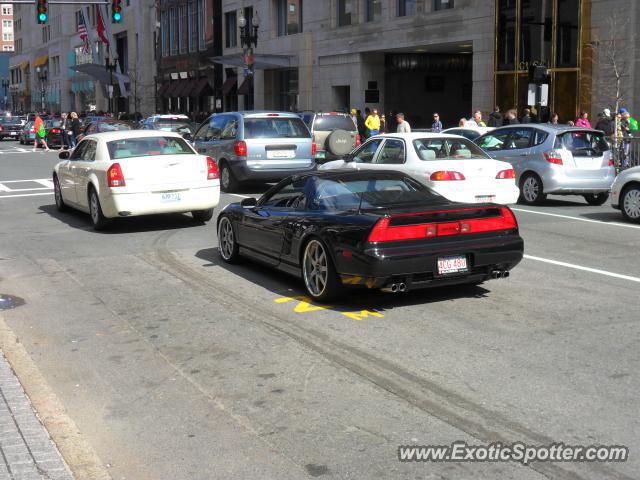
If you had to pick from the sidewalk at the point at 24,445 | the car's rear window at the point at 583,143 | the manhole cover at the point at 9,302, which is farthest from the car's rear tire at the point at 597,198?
the sidewalk at the point at 24,445

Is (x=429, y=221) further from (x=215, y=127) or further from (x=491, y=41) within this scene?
(x=491, y=41)

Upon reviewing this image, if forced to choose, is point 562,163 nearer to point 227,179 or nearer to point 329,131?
point 227,179

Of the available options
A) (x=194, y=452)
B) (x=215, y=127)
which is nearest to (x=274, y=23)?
(x=215, y=127)

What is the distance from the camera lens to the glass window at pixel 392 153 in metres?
14.5

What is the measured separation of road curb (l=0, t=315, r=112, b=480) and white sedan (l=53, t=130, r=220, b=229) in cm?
603

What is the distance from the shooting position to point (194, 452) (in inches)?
192

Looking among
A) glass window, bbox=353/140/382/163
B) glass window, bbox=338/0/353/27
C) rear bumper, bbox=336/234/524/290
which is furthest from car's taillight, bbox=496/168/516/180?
glass window, bbox=338/0/353/27

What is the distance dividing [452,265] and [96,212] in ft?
24.9

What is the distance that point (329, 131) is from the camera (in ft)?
84.4

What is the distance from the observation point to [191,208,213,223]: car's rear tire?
47.6ft

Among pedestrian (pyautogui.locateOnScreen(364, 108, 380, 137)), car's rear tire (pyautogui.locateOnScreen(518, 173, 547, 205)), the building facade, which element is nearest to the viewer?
car's rear tire (pyautogui.locateOnScreen(518, 173, 547, 205))

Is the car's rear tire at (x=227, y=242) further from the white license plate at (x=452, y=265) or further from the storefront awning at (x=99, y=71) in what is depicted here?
the storefront awning at (x=99, y=71)

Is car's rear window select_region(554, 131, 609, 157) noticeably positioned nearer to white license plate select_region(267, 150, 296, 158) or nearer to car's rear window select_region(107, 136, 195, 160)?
white license plate select_region(267, 150, 296, 158)

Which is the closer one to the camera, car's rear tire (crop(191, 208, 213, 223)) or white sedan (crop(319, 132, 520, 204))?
white sedan (crop(319, 132, 520, 204))
